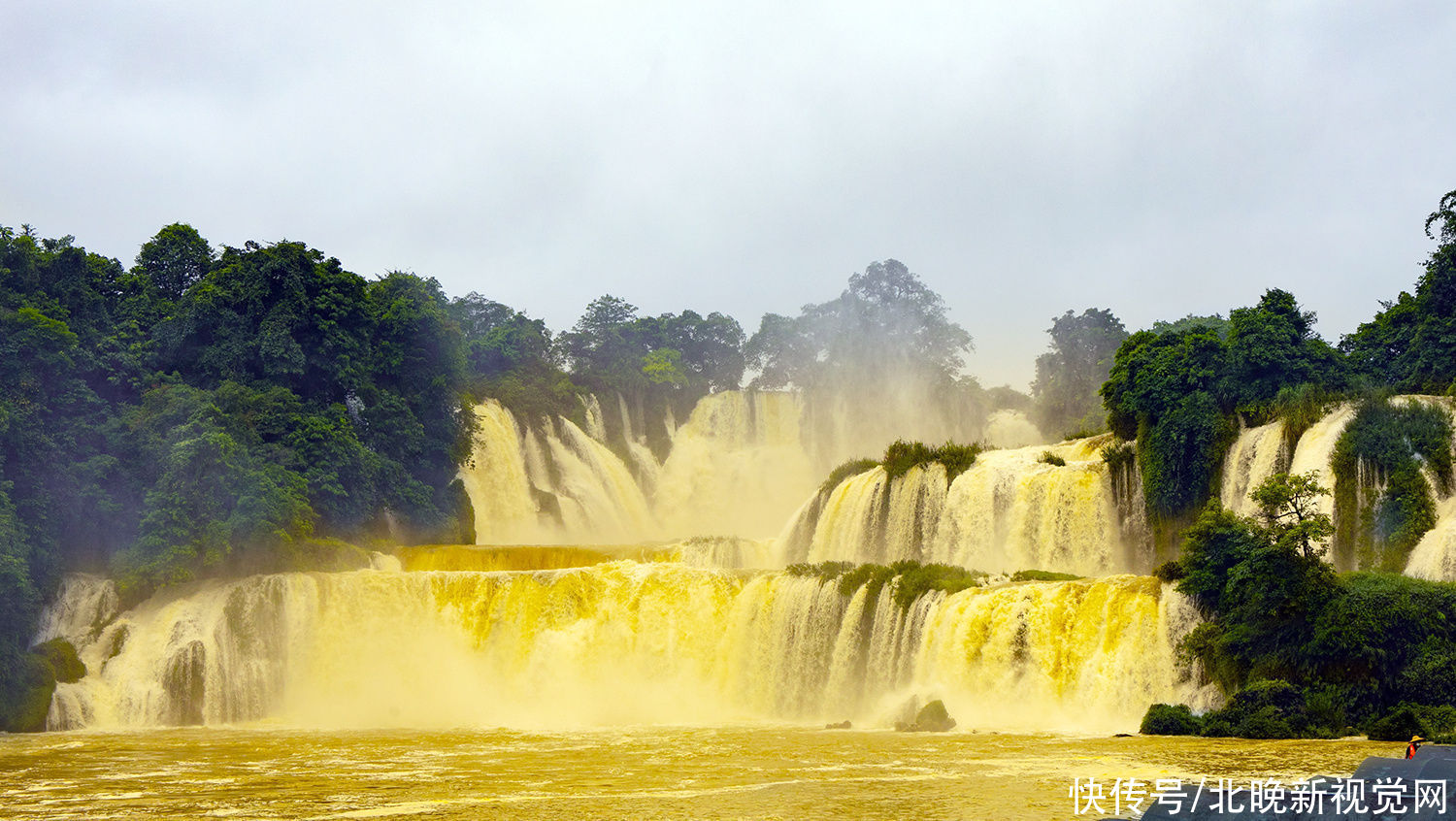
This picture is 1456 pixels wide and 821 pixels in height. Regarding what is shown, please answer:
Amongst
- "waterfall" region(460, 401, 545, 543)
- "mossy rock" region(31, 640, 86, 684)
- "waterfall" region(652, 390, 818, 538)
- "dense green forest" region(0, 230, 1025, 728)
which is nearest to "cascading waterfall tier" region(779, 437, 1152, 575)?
"dense green forest" region(0, 230, 1025, 728)

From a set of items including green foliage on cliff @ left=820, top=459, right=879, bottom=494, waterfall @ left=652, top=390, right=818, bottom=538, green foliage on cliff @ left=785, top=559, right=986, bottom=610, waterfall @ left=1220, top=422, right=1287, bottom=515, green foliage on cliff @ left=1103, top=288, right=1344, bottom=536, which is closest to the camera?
green foliage on cliff @ left=785, top=559, right=986, bottom=610

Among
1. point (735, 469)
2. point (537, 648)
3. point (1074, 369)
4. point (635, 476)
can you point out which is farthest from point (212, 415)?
point (1074, 369)

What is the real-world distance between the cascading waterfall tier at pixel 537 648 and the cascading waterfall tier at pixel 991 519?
Result: 223 inches

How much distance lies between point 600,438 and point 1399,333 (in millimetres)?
32004

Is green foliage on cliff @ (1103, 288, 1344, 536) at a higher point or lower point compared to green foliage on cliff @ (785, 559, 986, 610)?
higher

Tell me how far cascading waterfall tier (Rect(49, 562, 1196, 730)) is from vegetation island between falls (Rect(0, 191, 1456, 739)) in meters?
0.86

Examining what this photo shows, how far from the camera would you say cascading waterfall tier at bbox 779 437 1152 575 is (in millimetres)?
29969

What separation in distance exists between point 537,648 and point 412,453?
40.7 feet

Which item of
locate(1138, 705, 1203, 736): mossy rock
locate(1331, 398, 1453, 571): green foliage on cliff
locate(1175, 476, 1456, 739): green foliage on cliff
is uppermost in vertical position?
locate(1331, 398, 1453, 571): green foliage on cliff

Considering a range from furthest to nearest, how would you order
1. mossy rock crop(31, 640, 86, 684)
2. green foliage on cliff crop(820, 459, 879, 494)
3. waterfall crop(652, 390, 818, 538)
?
waterfall crop(652, 390, 818, 538), green foliage on cliff crop(820, 459, 879, 494), mossy rock crop(31, 640, 86, 684)

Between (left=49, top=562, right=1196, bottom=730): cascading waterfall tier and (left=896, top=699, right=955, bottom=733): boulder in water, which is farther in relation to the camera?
(left=49, top=562, right=1196, bottom=730): cascading waterfall tier

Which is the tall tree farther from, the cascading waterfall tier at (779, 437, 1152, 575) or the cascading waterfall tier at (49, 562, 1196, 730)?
the cascading waterfall tier at (49, 562, 1196, 730)

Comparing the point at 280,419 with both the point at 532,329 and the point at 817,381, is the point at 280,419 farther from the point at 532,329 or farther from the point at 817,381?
Answer: the point at 817,381

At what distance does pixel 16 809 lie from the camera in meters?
14.5
